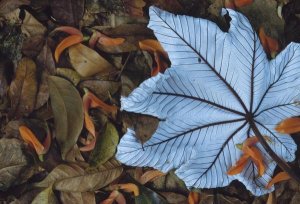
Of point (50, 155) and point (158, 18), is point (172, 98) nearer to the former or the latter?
point (158, 18)

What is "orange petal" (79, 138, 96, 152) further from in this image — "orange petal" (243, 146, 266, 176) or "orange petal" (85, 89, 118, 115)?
"orange petal" (243, 146, 266, 176)

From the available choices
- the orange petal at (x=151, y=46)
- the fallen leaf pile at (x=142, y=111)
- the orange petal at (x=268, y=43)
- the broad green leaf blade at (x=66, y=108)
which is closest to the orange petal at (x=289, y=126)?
the fallen leaf pile at (x=142, y=111)

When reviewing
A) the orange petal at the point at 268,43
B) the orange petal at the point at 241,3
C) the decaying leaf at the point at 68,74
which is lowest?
the decaying leaf at the point at 68,74

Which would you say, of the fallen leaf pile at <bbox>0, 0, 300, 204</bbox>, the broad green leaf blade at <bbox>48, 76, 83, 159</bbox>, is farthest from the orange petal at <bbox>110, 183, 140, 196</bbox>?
the broad green leaf blade at <bbox>48, 76, 83, 159</bbox>

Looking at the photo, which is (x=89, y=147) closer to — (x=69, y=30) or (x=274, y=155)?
(x=69, y=30)

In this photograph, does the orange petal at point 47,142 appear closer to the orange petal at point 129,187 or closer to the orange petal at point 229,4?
the orange petal at point 129,187

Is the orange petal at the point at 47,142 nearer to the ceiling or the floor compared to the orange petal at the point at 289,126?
nearer to the floor

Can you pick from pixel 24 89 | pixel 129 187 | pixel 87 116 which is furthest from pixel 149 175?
pixel 24 89

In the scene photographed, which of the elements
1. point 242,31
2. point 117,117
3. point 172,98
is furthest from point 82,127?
point 242,31
